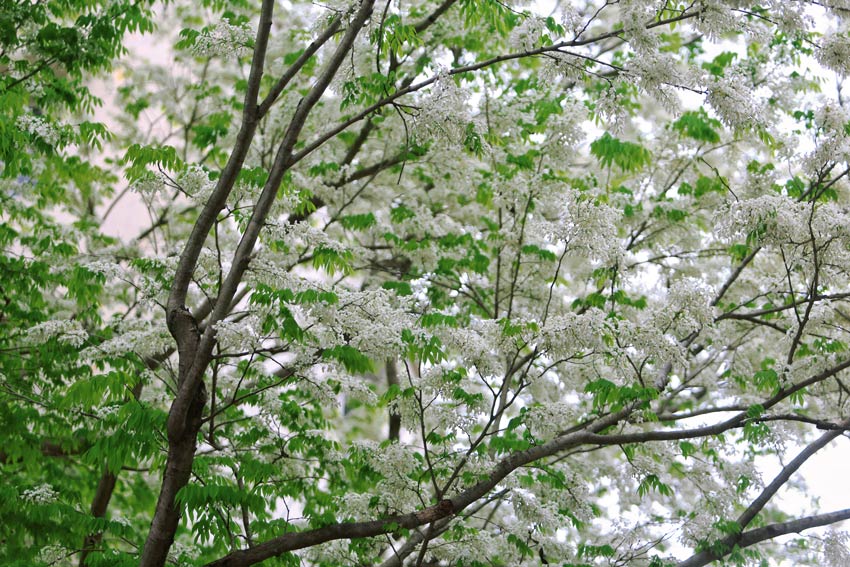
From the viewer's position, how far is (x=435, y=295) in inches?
359

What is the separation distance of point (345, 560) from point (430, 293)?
280cm

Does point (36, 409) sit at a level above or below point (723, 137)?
below

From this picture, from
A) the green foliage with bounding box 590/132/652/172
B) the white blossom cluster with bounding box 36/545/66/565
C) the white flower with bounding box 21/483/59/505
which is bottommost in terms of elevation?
the white blossom cluster with bounding box 36/545/66/565

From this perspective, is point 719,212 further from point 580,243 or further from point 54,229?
point 54,229

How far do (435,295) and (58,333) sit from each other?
358cm

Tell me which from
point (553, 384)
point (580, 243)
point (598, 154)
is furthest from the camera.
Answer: point (553, 384)

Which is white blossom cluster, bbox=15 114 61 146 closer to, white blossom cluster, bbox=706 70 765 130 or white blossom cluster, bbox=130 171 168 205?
white blossom cluster, bbox=130 171 168 205

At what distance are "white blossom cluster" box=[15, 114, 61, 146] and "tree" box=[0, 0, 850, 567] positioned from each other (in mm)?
43

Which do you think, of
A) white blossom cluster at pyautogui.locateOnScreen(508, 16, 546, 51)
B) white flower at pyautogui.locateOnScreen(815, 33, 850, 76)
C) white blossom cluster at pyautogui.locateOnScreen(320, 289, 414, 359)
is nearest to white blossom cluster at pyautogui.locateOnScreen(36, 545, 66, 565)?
white blossom cluster at pyautogui.locateOnScreen(320, 289, 414, 359)

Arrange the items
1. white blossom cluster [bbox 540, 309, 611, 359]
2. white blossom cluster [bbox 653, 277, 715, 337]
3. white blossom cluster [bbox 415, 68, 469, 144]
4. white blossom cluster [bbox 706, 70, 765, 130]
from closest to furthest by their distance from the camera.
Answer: white blossom cluster [bbox 415, 68, 469, 144], white blossom cluster [bbox 706, 70, 765, 130], white blossom cluster [bbox 540, 309, 611, 359], white blossom cluster [bbox 653, 277, 715, 337]

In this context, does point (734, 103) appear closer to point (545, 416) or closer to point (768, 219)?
point (768, 219)

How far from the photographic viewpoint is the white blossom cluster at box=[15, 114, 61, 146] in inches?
311

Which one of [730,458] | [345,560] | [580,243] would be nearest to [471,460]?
[345,560]

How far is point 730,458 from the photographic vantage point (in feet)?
31.1
